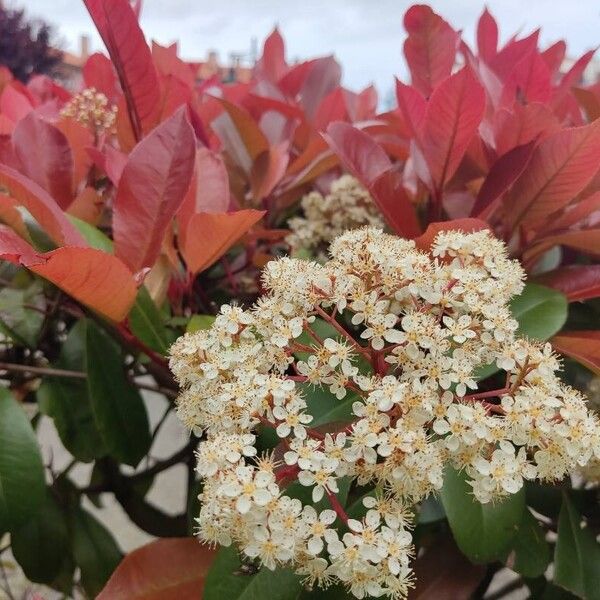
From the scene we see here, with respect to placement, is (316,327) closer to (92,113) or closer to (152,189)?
(152,189)

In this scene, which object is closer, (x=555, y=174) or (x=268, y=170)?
(x=555, y=174)

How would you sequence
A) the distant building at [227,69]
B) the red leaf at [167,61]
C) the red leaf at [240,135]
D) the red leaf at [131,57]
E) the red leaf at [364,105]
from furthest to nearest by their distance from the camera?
the distant building at [227,69] < the red leaf at [364,105] < the red leaf at [167,61] < the red leaf at [240,135] < the red leaf at [131,57]

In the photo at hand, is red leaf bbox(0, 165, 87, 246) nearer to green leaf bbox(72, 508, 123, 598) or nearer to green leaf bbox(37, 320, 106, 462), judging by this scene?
green leaf bbox(37, 320, 106, 462)

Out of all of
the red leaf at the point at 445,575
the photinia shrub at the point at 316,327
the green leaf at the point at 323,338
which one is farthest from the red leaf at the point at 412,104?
the red leaf at the point at 445,575

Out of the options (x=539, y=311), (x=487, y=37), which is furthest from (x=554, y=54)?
(x=539, y=311)

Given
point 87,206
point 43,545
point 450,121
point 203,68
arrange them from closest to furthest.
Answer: point 450,121
point 87,206
point 43,545
point 203,68

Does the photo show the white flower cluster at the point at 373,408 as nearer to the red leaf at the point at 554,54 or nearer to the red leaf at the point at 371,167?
the red leaf at the point at 371,167

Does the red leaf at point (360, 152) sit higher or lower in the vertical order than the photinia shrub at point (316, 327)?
higher

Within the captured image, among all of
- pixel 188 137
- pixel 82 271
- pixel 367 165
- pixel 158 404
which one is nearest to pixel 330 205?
pixel 367 165
